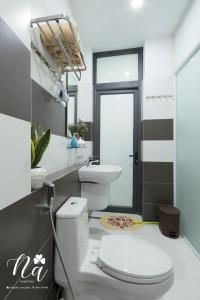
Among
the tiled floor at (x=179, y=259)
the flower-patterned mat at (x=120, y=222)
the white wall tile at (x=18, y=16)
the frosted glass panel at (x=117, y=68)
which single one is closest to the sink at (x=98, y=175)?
the tiled floor at (x=179, y=259)

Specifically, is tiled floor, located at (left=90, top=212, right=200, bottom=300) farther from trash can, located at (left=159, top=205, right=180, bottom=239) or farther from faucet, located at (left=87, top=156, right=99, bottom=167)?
faucet, located at (left=87, top=156, right=99, bottom=167)

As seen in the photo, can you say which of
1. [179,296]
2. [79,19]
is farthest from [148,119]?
[179,296]

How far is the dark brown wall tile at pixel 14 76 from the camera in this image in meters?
0.58

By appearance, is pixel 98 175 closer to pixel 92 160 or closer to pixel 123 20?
pixel 92 160

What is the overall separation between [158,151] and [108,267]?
177 centimetres

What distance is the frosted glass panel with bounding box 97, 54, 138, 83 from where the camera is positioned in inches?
104

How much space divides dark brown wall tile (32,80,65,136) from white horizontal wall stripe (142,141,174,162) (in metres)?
1.28

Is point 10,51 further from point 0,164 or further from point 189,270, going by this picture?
point 189,270

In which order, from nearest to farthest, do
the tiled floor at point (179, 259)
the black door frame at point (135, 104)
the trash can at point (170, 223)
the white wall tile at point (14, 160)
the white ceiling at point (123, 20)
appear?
the white wall tile at point (14, 160) → the tiled floor at point (179, 259) → the white ceiling at point (123, 20) → the trash can at point (170, 223) → the black door frame at point (135, 104)

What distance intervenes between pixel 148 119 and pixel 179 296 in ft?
6.29

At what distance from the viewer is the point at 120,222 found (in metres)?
2.36

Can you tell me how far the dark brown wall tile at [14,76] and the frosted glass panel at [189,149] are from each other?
1635 mm

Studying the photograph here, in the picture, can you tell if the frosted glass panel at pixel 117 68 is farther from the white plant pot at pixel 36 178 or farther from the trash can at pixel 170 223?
the white plant pot at pixel 36 178

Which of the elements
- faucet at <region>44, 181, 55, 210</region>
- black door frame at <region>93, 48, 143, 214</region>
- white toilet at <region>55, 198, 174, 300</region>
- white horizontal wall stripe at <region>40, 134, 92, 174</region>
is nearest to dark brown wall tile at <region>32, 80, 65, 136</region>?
white horizontal wall stripe at <region>40, 134, 92, 174</region>
